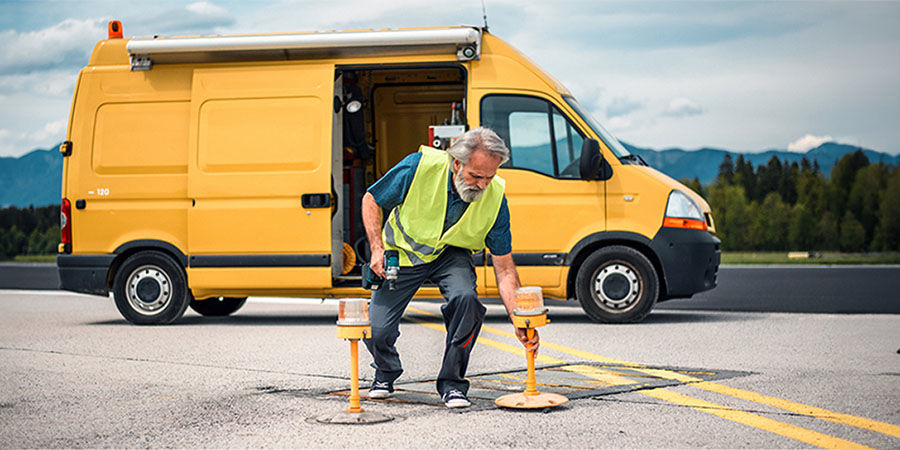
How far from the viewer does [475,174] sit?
17.2 ft

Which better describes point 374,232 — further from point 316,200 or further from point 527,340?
point 316,200

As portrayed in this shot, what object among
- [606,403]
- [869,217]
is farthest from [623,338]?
[869,217]

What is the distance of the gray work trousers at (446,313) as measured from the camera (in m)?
5.41

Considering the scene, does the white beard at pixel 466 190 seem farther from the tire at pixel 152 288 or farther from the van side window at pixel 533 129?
the tire at pixel 152 288

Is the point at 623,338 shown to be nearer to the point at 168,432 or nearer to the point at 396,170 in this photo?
the point at 396,170

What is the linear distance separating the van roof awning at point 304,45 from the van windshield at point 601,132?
1.14 metres

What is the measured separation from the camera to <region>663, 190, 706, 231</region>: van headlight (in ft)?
32.9

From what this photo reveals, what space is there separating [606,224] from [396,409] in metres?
5.13

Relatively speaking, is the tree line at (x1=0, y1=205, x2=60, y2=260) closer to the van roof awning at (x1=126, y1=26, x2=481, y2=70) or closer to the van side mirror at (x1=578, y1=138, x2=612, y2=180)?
the van roof awning at (x1=126, y1=26, x2=481, y2=70)

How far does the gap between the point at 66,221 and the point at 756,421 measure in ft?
26.1

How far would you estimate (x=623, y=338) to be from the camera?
8797mm

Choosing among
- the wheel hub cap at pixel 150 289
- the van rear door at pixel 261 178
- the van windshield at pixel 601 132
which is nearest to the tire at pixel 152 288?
the wheel hub cap at pixel 150 289

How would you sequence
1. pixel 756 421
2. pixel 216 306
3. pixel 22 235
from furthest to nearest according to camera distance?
pixel 22 235
pixel 216 306
pixel 756 421

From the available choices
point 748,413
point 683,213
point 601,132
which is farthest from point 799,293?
point 748,413
